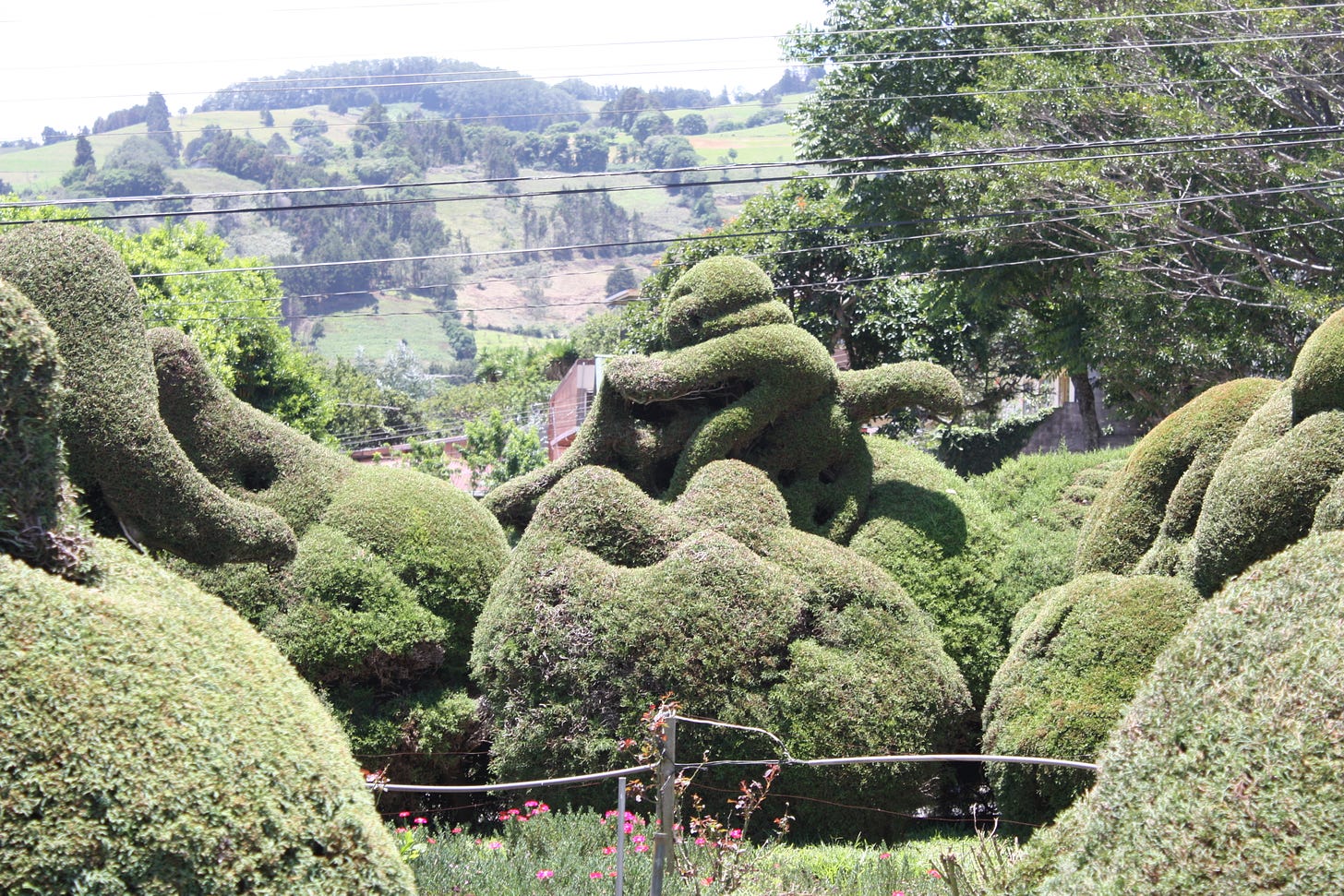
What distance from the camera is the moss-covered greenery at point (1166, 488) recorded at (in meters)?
9.13

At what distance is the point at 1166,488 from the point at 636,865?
196 inches

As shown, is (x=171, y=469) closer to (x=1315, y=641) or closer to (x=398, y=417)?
(x=1315, y=641)

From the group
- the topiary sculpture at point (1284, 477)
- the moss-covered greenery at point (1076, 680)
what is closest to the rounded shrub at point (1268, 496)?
the topiary sculpture at point (1284, 477)

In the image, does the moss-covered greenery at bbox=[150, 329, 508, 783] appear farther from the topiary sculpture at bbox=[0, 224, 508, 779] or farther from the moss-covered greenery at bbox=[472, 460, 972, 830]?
the moss-covered greenery at bbox=[472, 460, 972, 830]

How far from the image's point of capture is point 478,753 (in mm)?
10523

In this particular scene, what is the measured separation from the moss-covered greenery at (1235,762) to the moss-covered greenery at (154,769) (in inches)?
100

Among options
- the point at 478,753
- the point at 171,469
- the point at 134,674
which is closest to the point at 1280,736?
the point at 134,674

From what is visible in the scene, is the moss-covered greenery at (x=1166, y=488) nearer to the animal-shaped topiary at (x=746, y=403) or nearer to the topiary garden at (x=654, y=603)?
the topiary garden at (x=654, y=603)

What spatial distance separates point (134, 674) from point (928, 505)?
8171mm

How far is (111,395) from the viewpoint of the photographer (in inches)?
315

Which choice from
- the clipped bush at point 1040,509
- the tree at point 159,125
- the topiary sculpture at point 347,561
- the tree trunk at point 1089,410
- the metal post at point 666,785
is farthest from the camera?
the tree at point 159,125

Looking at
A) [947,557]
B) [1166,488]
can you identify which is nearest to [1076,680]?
[1166,488]

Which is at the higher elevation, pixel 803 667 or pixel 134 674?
pixel 134 674

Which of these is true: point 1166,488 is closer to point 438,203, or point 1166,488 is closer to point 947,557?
point 947,557
